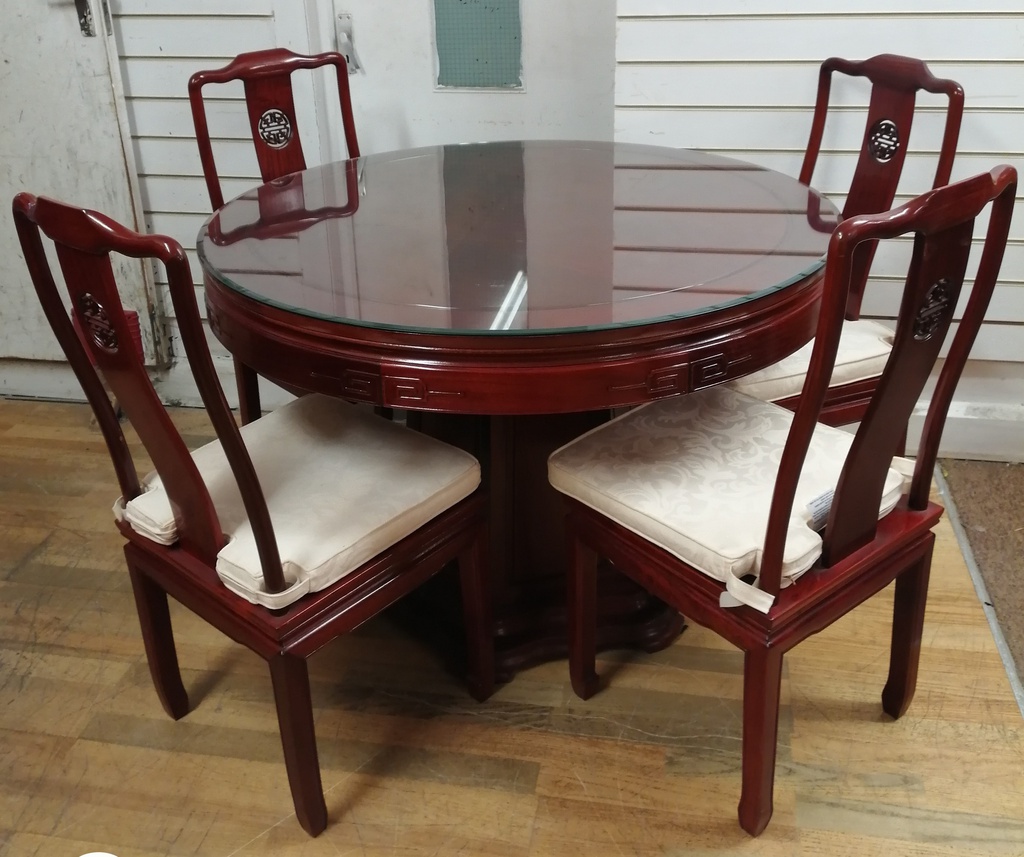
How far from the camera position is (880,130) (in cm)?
204

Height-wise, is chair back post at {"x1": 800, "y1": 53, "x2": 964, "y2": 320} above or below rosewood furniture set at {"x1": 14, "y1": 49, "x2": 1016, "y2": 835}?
above

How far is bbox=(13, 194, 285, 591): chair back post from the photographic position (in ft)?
3.56

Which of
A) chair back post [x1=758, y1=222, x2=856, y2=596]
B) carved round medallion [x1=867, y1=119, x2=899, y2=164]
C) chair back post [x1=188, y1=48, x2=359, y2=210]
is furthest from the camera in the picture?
chair back post [x1=188, y1=48, x2=359, y2=210]

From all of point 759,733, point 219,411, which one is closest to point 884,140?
point 759,733

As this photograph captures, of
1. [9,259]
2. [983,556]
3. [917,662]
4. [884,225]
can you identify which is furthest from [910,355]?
[9,259]

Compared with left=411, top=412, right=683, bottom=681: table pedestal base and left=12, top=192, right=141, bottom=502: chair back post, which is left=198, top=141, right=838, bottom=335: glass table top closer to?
left=12, top=192, right=141, bottom=502: chair back post

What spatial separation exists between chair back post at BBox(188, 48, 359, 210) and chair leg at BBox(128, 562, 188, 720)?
0.96 m

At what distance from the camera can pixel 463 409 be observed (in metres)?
1.28

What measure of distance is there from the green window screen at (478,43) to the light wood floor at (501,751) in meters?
1.44

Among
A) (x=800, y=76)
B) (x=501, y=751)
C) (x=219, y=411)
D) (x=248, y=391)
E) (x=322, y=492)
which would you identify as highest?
(x=800, y=76)

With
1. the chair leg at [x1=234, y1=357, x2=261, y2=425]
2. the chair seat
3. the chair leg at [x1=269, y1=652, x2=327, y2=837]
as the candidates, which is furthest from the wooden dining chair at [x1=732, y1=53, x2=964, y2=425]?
the chair leg at [x1=234, y1=357, x2=261, y2=425]

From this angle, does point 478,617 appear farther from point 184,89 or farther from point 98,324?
point 184,89

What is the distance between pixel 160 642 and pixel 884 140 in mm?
1753

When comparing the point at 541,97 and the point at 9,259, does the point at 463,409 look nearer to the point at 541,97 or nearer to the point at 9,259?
the point at 541,97
